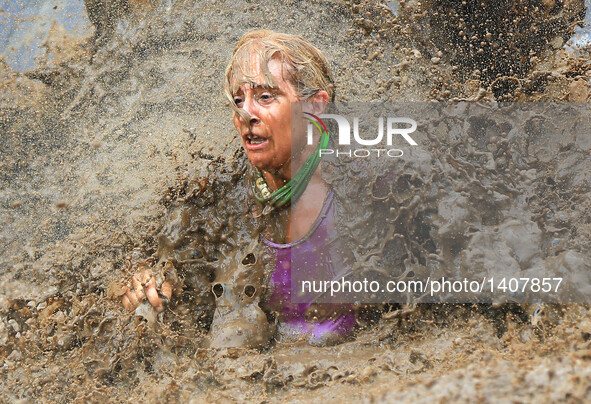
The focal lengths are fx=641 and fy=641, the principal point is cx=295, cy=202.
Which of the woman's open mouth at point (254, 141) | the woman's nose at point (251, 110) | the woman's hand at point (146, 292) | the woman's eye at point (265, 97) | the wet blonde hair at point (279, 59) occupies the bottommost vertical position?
the woman's hand at point (146, 292)

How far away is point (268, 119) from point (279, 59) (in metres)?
0.30

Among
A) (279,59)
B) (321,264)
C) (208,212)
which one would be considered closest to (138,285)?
(208,212)

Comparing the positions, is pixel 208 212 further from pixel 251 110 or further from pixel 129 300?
pixel 251 110

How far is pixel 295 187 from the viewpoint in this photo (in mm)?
2955

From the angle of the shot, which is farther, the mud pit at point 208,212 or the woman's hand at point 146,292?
the woman's hand at point 146,292

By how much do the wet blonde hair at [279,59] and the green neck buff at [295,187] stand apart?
0.80 feet

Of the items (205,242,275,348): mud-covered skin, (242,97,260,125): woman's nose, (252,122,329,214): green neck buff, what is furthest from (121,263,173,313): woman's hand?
(242,97,260,125): woman's nose

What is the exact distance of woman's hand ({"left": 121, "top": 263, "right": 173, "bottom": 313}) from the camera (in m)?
3.07

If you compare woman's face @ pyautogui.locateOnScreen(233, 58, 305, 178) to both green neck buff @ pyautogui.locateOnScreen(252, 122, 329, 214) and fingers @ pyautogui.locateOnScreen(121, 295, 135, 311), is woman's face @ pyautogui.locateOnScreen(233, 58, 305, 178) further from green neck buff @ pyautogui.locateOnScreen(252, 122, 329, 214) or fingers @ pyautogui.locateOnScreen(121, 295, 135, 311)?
fingers @ pyautogui.locateOnScreen(121, 295, 135, 311)

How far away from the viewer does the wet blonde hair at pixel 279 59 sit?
113 inches

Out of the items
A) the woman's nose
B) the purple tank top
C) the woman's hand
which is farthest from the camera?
the woman's hand

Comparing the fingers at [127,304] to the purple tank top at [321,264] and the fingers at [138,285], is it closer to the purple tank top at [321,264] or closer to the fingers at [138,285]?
the fingers at [138,285]

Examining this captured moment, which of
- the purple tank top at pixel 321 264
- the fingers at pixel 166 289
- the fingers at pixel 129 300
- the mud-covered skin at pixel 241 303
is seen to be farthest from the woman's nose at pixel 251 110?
the fingers at pixel 129 300

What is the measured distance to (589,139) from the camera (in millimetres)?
3395
